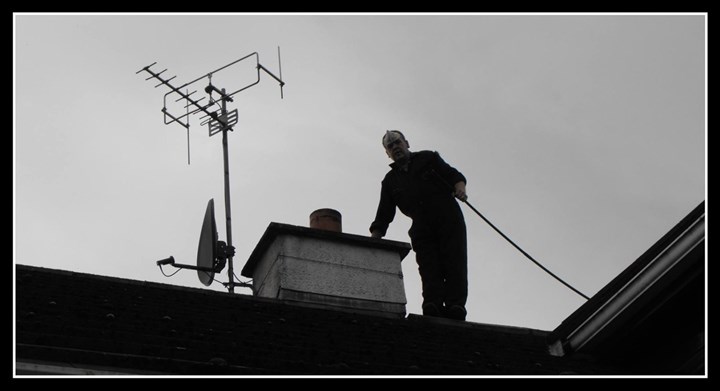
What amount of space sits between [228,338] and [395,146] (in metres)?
2.89

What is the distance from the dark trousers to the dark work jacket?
44 mm

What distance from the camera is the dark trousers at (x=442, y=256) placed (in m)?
7.46

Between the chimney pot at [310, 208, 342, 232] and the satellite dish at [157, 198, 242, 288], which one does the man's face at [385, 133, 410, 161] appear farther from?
the satellite dish at [157, 198, 242, 288]

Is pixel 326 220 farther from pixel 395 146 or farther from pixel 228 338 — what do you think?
pixel 228 338

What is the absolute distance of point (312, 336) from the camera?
5984 millimetres

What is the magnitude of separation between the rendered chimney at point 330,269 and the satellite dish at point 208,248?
1.22 meters

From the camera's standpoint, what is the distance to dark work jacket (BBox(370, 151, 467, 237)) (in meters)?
7.77

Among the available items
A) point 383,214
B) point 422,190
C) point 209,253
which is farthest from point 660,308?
point 209,253

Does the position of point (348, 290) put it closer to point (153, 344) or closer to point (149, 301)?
point (149, 301)

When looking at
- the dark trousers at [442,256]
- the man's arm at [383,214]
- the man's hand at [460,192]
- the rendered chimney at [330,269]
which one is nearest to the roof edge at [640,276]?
the dark trousers at [442,256]

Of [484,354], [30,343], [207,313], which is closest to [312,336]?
[207,313]

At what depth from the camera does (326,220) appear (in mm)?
7906

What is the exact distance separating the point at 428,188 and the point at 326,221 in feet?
2.57

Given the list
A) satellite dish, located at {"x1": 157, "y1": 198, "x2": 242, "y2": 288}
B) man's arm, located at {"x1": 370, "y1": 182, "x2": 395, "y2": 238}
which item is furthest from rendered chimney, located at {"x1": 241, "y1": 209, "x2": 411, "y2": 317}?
satellite dish, located at {"x1": 157, "y1": 198, "x2": 242, "y2": 288}
